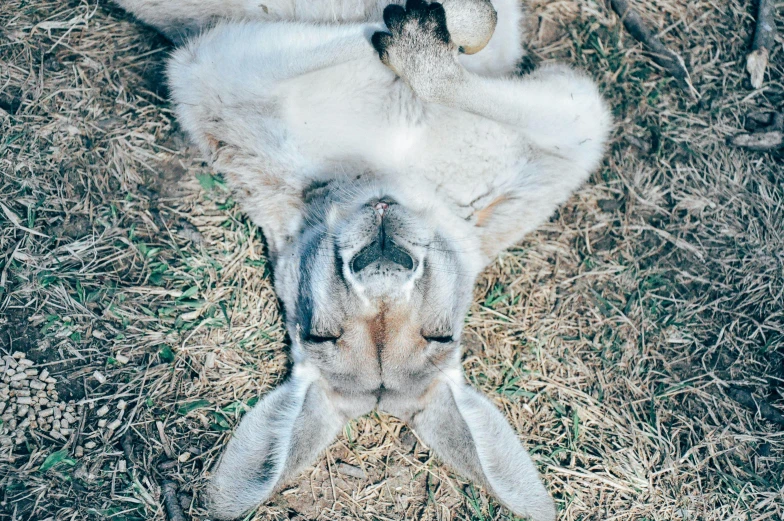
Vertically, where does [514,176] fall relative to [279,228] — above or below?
above

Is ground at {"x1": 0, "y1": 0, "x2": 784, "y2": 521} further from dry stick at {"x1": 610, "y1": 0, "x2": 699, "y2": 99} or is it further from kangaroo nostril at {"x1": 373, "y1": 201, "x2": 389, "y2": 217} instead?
kangaroo nostril at {"x1": 373, "y1": 201, "x2": 389, "y2": 217}

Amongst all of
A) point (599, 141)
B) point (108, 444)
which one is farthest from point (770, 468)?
point (108, 444)

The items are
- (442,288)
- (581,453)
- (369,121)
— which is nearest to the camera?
(442,288)

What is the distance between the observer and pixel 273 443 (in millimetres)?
2891

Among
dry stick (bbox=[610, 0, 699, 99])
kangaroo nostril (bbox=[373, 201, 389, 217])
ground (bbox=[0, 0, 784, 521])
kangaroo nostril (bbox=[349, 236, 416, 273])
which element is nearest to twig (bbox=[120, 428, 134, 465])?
ground (bbox=[0, 0, 784, 521])

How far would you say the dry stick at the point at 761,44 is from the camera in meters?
3.82

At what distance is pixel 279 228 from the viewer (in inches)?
125

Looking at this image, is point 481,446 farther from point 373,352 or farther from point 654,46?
point 654,46

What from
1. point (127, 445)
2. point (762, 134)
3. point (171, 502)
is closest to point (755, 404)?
point (762, 134)

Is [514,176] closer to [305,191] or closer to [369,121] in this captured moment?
[369,121]

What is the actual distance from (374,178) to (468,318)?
111 cm

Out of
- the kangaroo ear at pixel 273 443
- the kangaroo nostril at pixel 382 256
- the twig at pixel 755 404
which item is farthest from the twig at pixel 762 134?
the kangaroo ear at pixel 273 443

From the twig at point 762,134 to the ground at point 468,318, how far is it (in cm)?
6

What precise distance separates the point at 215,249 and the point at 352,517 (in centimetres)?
171
